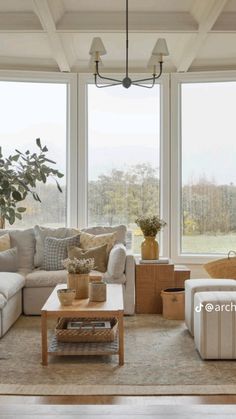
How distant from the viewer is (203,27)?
15.4 ft

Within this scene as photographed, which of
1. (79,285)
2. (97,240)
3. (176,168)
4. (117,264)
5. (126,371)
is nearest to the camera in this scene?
(126,371)

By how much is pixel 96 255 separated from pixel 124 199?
1.38 meters

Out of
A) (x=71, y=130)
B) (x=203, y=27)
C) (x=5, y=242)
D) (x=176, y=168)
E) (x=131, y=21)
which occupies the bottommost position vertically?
(x=5, y=242)

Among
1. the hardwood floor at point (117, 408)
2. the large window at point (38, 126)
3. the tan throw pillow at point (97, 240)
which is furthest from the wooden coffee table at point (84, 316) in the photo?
the large window at point (38, 126)

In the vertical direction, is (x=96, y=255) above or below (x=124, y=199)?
below

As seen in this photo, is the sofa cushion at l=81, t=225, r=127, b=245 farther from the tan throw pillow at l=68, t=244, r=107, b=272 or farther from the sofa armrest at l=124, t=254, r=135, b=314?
the sofa armrest at l=124, t=254, r=135, b=314

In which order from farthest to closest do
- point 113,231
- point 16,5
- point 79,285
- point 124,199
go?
point 124,199
point 113,231
point 16,5
point 79,285

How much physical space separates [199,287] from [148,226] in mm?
Result: 1432

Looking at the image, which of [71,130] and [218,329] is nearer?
[218,329]

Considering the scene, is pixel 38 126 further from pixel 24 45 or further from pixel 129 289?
pixel 129 289

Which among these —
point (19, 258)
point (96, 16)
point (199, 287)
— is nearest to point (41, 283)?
point (19, 258)

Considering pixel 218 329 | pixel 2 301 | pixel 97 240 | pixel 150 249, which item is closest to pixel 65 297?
pixel 2 301

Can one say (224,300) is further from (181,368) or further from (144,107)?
(144,107)

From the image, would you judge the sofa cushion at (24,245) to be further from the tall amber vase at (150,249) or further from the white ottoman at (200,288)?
the white ottoman at (200,288)
